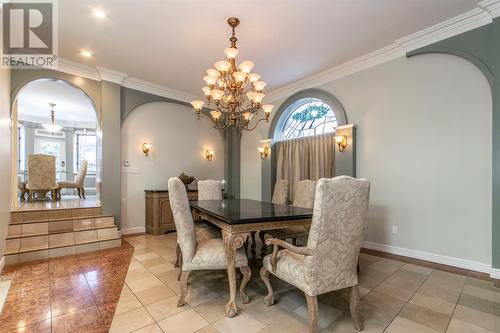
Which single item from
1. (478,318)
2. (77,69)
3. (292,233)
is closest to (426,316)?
(478,318)

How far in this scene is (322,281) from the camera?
5.30 ft

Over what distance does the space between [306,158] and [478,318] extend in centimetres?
310

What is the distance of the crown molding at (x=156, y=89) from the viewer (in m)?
4.57

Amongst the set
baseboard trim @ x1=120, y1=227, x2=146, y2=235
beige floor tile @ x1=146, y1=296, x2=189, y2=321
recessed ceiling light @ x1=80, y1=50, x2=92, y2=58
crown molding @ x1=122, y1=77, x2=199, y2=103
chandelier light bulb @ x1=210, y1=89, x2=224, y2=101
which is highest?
recessed ceiling light @ x1=80, y1=50, x2=92, y2=58

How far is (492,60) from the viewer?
255cm

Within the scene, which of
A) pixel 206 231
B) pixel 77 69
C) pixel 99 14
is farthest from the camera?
pixel 77 69

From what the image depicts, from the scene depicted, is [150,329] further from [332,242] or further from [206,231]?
[332,242]

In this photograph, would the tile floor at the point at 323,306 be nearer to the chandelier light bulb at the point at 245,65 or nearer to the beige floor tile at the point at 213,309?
the beige floor tile at the point at 213,309

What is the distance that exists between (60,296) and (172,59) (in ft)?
11.3

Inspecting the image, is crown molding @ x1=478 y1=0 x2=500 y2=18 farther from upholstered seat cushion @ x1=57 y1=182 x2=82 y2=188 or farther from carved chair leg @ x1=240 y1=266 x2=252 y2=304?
upholstered seat cushion @ x1=57 y1=182 x2=82 y2=188

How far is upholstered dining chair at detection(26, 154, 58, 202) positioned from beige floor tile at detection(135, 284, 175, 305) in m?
4.72

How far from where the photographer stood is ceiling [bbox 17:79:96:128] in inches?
204

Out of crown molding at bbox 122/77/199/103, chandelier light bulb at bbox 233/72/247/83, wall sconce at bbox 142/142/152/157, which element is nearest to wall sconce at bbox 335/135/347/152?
chandelier light bulb at bbox 233/72/247/83

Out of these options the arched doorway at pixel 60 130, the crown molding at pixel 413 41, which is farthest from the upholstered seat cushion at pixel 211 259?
the arched doorway at pixel 60 130
